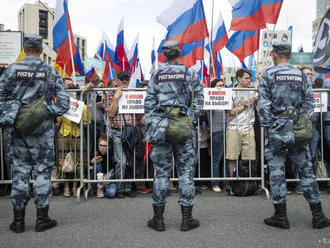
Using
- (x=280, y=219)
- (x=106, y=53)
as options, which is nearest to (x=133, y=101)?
(x=280, y=219)

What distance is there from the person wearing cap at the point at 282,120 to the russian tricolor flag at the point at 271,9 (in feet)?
10.5

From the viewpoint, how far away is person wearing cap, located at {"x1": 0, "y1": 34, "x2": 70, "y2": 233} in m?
4.17

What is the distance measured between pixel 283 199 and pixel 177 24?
4379 millimetres

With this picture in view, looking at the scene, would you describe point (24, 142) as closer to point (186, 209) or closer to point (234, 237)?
point (186, 209)

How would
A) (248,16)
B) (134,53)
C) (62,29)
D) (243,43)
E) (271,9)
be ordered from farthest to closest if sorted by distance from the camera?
(134,53) < (243,43) < (62,29) < (248,16) < (271,9)

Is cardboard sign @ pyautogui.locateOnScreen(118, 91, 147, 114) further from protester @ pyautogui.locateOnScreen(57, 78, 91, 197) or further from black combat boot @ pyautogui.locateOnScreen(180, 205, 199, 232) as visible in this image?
black combat boot @ pyautogui.locateOnScreen(180, 205, 199, 232)

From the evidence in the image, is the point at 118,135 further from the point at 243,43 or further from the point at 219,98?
the point at 243,43

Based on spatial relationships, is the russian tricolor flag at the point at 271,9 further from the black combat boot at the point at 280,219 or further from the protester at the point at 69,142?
the black combat boot at the point at 280,219

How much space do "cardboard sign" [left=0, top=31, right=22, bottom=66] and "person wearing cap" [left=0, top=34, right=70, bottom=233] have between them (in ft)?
33.0

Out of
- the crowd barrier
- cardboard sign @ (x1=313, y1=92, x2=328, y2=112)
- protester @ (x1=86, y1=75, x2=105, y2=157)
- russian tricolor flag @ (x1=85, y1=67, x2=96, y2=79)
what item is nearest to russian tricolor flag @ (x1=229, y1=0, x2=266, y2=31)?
the crowd barrier

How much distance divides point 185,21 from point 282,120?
3893mm

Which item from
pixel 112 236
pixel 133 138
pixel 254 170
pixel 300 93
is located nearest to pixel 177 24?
pixel 133 138

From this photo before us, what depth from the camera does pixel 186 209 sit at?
13.9 ft

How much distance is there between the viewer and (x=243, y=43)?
8148 millimetres
